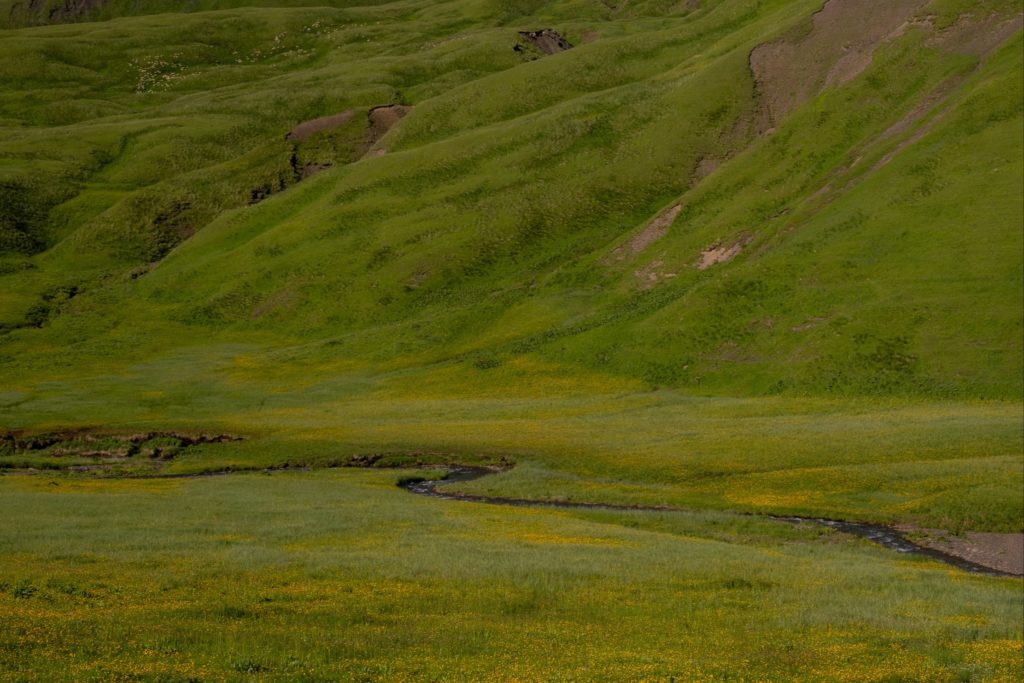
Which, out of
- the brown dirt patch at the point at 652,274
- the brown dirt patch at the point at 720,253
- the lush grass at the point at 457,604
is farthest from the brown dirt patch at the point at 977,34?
the lush grass at the point at 457,604

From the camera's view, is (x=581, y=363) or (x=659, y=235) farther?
(x=659, y=235)

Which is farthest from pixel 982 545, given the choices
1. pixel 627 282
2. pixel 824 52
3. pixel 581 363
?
pixel 824 52

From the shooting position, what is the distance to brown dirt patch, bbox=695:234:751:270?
11681 centimetres

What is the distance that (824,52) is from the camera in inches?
6093

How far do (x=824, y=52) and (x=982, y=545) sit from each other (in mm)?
130059

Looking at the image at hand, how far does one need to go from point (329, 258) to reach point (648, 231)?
183 feet

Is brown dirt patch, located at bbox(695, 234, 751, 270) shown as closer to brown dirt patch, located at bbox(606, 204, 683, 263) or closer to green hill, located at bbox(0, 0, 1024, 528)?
green hill, located at bbox(0, 0, 1024, 528)

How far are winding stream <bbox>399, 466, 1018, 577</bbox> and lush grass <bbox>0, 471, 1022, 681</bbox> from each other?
2.89 metres

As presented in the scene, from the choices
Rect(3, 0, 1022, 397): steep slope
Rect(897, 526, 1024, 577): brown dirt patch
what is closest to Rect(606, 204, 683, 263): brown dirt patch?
Rect(3, 0, 1022, 397): steep slope

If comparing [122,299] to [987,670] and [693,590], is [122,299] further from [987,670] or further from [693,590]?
[987,670]

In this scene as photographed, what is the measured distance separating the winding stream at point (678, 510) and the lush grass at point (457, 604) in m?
2.89

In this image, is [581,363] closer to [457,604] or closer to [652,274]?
[652,274]

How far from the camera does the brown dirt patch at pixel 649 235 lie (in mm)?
130375

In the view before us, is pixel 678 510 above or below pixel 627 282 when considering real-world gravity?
below
